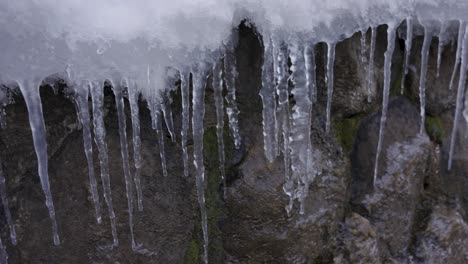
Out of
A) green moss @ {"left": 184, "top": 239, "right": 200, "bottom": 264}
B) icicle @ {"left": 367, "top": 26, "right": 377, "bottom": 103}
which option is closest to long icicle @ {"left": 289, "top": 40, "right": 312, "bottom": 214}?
icicle @ {"left": 367, "top": 26, "right": 377, "bottom": 103}

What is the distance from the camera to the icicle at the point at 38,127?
5.43ft

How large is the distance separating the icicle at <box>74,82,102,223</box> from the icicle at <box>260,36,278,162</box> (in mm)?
632

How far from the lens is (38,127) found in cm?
172

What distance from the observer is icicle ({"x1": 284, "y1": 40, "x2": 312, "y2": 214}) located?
2.06m

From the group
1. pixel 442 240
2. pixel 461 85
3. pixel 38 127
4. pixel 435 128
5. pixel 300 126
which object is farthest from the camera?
pixel 435 128

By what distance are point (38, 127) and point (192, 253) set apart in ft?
2.69

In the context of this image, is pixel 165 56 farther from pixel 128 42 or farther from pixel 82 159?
pixel 82 159

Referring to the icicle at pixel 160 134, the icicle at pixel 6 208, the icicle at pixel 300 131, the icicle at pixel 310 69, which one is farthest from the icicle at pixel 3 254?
the icicle at pixel 310 69

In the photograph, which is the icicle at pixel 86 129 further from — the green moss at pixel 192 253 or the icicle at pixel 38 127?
the green moss at pixel 192 253

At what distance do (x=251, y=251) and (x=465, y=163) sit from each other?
1.25 m

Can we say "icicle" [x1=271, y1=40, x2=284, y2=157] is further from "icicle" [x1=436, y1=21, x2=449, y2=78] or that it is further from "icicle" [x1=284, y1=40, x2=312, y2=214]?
"icicle" [x1=436, y1=21, x2=449, y2=78]

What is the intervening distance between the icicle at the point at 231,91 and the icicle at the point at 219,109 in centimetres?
4

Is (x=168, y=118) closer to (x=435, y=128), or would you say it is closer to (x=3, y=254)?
(x=3, y=254)

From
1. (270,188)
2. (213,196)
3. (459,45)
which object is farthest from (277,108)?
(459,45)
